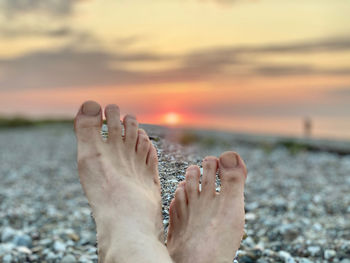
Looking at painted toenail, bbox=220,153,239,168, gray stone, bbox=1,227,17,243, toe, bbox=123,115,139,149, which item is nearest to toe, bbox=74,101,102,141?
toe, bbox=123,115,139,149

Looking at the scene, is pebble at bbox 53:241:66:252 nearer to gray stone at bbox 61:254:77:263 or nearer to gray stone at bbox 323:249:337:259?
gray stone at bbox 61:254:77:263

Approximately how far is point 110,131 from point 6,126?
65.8 ft

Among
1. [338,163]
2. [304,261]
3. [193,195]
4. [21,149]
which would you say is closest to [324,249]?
A: [304,261]

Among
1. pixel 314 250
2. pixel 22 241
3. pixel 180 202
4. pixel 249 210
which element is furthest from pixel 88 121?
pixel 249 210

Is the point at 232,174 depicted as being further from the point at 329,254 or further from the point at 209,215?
the point at 329,254

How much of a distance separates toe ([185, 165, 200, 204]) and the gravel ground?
0.14ft

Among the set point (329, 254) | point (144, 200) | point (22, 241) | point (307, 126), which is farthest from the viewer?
point (307, 126)

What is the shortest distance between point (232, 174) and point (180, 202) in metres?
0.33

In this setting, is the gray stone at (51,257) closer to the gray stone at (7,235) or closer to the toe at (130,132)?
the gray stone at (7,235)

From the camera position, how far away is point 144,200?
2035 millimetres

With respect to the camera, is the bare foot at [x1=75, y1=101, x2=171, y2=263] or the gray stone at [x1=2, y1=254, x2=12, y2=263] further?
the gray stone at [x1=2, y1=254, x2=12, y2=263]

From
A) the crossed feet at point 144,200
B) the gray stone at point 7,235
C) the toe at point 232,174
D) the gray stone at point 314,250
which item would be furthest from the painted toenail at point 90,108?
the gray stone at point 314,250

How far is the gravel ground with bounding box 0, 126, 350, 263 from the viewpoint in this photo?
2.48 meters

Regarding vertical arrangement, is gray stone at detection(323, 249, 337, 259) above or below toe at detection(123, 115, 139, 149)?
below
